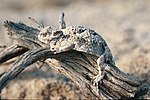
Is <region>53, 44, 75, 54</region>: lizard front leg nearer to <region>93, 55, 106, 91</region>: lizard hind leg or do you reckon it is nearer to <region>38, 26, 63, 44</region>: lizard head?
<region>38, 26, 63, 44</region>: lizard head

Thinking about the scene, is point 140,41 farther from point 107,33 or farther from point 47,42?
point 47,42

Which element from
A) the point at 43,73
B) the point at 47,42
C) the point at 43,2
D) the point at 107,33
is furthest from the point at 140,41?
the point at 43,2

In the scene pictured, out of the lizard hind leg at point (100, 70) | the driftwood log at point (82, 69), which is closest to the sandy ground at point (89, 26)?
the driftwood log at point (82, 69)

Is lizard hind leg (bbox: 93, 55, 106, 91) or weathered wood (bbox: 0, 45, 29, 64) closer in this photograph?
lizard hind leg (bbox: 93, 55, 106, 91)

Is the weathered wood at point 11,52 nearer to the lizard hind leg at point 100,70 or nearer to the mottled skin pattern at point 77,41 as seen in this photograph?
the mottled skin pattern at point 77,41

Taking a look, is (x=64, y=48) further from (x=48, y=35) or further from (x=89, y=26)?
(x=89, y=26)

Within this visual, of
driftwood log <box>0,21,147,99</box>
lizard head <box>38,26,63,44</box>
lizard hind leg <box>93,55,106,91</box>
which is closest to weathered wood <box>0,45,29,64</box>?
driftwood log <box>0,21,147,99</box>

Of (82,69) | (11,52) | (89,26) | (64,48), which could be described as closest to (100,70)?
(82,69)
